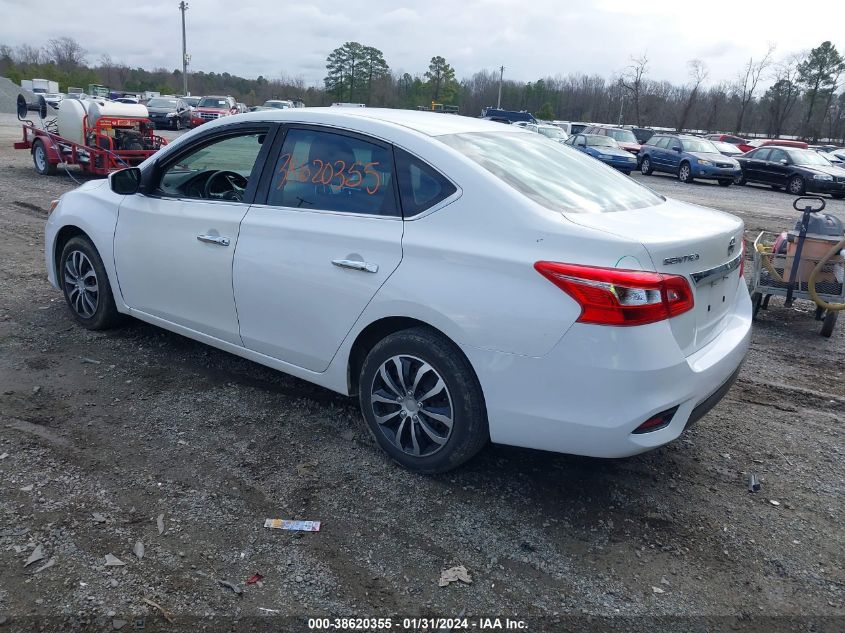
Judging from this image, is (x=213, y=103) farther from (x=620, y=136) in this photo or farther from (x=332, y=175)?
(x=332, y=175)

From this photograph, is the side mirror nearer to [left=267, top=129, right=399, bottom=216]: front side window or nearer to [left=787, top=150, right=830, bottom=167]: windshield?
[left=267, top=129, right=399, bottom=216]: front side window

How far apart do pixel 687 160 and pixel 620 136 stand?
6.63 meters

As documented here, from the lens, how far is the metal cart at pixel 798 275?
6086 millimetres

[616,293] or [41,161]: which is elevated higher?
[616,293]

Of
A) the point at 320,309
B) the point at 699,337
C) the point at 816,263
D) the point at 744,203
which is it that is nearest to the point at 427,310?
the point at 320,309

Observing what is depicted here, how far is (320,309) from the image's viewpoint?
12.0 ft

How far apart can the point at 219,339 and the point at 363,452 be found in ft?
4.10

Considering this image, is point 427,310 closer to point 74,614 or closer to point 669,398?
point 669,398

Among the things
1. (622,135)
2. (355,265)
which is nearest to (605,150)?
(622,135)

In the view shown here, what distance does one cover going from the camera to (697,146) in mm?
25172

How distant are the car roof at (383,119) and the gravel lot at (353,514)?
1.72m

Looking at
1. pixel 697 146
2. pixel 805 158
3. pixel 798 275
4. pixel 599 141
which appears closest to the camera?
pixel 798 275

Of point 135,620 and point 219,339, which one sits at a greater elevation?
point 219,339

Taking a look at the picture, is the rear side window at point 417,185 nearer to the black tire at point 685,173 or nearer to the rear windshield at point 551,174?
the rear windshield at point 551,174
